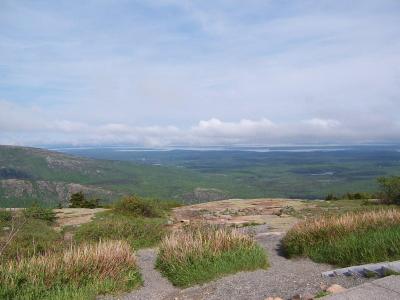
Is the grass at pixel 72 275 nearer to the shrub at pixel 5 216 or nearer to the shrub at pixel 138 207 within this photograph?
the shrub at pixel 5 216

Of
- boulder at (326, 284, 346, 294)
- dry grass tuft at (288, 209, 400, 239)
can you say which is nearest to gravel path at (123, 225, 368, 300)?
boulder at (326, 284, 346, 294)

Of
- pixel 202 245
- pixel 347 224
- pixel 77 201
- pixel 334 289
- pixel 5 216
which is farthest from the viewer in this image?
pixel 77 201

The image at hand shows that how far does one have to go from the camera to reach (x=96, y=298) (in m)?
10.0

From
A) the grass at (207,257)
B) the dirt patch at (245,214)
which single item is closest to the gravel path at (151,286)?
the grass at (207,257)

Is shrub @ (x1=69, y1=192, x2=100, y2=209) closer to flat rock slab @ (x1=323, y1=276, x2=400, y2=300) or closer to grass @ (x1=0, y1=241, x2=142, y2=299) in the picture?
grass @ (x1=0, y1=241, x2=142, y2=299)

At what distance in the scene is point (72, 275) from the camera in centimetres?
1065

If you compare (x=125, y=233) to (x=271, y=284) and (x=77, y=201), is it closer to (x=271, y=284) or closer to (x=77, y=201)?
(x=271, y=284)

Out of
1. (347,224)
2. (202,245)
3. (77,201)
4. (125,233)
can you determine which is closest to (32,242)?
(125,233)

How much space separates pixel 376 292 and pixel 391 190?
26.2m

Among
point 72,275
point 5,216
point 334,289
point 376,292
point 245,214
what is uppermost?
point 376,292

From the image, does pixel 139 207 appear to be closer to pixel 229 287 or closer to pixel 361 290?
pixel 229 287

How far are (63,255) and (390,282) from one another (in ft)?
25.8

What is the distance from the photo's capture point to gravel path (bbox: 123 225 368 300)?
9617 mm

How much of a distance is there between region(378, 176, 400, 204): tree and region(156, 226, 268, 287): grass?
71.3ft
